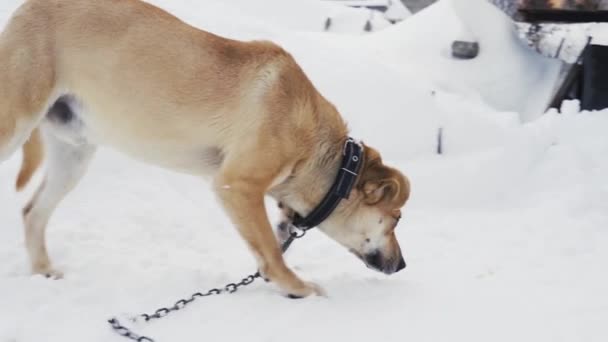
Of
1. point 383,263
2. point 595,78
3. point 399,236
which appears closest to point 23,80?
point 383,263

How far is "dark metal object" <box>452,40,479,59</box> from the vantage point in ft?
25.3

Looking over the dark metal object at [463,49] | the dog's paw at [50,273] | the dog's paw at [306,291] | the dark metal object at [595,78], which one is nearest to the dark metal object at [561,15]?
the dark metal object at [595,78]

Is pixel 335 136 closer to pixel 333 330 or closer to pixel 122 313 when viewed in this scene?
pixel 333 330

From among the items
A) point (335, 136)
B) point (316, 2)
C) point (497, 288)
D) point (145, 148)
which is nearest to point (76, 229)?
point (145, 148)

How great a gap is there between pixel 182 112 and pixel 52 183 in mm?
934

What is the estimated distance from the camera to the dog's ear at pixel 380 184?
348 cm

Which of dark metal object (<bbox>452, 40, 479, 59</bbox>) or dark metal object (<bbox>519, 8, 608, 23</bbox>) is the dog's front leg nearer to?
dark metal object (<bbox>519, 8, 608, 23</bbox>)

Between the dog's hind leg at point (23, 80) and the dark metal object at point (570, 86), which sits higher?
the dog's hind leg at point (23, 80)

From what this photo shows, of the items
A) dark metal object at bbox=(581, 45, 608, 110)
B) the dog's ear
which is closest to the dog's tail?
the dog's ear

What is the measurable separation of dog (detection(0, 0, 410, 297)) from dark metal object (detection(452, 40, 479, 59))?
4.62 meters

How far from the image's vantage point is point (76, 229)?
3992mm

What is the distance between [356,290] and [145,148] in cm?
134

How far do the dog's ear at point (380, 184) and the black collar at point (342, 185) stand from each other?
7 cm

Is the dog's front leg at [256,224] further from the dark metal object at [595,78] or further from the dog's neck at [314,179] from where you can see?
the dark metal object at [595,78]
